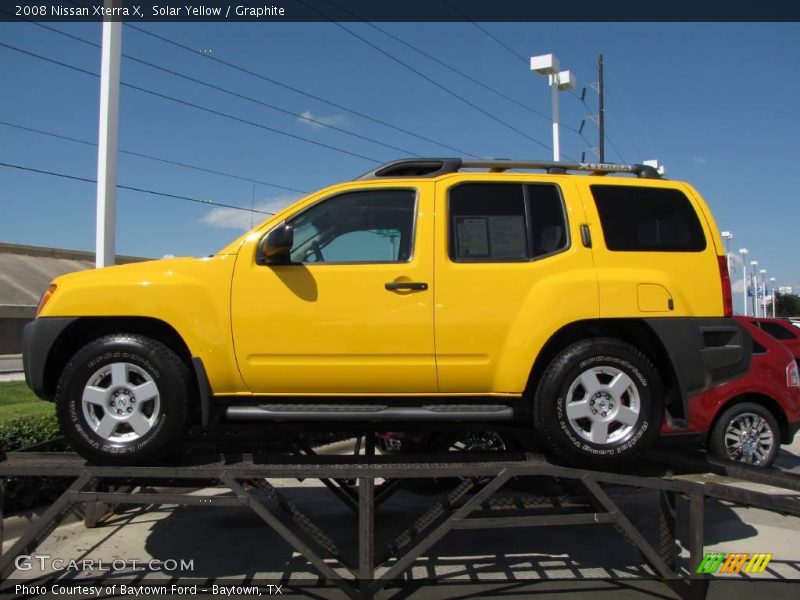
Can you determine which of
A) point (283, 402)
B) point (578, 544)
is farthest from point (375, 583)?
point (578, 544)

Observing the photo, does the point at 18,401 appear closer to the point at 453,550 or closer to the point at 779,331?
the point at 453,550

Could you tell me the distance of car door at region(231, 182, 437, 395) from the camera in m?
3.86

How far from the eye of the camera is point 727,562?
14.3 feet

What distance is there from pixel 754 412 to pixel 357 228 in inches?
192

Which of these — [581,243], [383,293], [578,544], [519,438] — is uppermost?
[581,243]

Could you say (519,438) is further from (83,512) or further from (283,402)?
(83,512)

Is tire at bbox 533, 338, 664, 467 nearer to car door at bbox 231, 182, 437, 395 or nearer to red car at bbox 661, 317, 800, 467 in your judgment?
car door at bbox 231, 182, 437, 395

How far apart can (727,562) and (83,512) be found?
5121 mm

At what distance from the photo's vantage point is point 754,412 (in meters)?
6.68

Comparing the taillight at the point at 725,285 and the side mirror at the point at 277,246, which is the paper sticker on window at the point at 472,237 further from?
the taillight at the point at 725,285

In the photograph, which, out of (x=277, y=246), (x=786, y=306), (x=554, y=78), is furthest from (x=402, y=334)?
(x=786, y=306)

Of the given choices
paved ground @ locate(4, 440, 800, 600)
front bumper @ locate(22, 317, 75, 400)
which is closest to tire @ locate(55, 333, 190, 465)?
front bumper @ locate(22, 317, 75, 400)

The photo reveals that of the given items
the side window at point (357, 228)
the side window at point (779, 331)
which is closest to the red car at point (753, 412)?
the side window at point (357, 228)

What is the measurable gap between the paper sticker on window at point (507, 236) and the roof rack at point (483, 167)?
1.45ft
